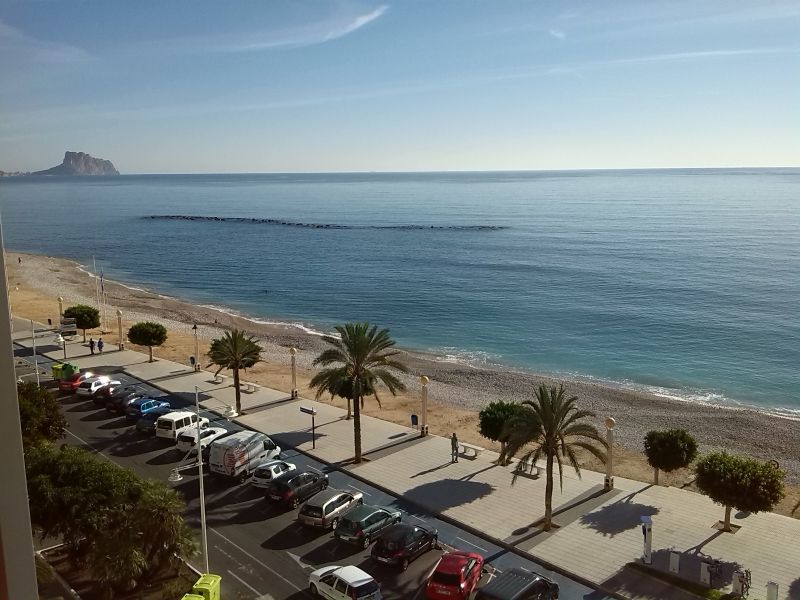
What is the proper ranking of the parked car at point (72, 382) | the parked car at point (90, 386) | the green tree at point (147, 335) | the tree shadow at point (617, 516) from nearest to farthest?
the tree shadow at point (617, 516) < the parked car at point (90, 386) < the parked car at point (72, 382) < the green tree at point (147, 335)

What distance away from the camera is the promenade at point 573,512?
18547 mm

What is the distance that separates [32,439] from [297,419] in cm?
1199

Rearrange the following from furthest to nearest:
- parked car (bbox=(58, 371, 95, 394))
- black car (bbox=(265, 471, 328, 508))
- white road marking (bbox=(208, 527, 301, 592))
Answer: parked car (bbox=(58, 371, 95, 394)) < black car (bbox=(265, 471, 328, 508)) < white road marking (bbox=(208, 527, 301, 592))

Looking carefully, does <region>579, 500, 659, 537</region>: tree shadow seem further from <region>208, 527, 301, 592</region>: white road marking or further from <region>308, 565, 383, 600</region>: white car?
<region>208, 527, 301, 592</region>: white road marking

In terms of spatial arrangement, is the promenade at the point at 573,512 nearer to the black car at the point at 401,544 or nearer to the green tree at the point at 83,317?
the black car at the point at 401,544

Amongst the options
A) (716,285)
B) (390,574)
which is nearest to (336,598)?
(390,574)

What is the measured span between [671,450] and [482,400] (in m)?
17.3

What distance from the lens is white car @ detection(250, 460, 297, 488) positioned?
2323 centimetres

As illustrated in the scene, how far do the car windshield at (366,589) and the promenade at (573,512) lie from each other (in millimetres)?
5149

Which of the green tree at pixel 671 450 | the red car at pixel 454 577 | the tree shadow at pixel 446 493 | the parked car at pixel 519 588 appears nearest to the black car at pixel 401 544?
the red car at pixel 454 577

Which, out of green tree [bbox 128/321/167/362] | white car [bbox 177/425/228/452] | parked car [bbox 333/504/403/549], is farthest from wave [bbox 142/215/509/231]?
parked car [bbox 333/504/403/549]

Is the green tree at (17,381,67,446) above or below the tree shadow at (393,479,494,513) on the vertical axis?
above

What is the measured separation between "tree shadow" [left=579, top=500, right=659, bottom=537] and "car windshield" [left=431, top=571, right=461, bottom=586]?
6.20 m

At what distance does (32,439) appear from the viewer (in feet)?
71.8
